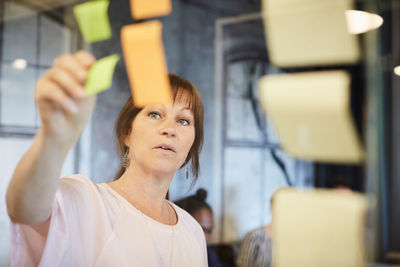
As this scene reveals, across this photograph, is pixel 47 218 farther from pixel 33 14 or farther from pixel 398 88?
pixel 33 14

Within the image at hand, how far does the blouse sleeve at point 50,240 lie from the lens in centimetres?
49

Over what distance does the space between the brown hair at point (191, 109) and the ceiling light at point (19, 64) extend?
0.80 meters

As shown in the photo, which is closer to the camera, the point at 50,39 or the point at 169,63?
the point at 169,63

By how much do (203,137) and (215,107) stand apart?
2.9 inches

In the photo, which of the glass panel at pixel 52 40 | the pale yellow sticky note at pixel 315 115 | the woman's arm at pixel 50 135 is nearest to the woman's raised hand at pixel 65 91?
the woman's arm at pixel 50 135

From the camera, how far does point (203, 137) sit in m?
0.64

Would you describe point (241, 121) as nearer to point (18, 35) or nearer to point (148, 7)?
point (148, 7)

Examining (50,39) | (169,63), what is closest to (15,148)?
(50,39)

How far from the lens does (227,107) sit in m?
0.68

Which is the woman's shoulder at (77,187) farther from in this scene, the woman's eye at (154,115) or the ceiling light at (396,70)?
the ceiling light at (396,70)

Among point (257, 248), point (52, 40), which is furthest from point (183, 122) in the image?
point (52, 40)

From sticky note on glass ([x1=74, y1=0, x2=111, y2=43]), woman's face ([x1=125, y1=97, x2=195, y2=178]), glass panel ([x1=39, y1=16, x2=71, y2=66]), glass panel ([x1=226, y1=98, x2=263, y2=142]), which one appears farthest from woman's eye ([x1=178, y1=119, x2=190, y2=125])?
glass panel ([x1=39, y1=16, x2=71, y2=66])

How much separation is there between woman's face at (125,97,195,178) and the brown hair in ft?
0.04

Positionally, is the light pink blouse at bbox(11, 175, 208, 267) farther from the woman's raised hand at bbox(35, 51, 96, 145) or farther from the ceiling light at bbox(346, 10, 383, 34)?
the ceiling light at bbox(346, 10, 383, 34)
